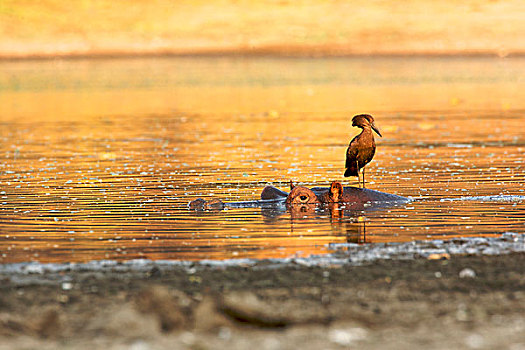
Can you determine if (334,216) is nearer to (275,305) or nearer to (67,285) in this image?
(67,285)

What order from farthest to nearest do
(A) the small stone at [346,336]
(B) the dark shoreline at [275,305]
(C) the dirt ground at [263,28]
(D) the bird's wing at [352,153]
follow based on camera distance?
1. (C) the dirt ground at [263,28]
2. (D) the bird's wing at [352,153]
3. (B) the dark shoreline at [275,305]
4. (A) the small stone at [346,336]

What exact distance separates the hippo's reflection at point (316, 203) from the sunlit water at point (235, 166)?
0.15 metres

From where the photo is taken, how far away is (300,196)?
627 inches

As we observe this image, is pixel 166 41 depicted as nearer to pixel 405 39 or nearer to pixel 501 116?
pixel 405 39

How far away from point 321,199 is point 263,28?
276 ft

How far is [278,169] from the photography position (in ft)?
69.9

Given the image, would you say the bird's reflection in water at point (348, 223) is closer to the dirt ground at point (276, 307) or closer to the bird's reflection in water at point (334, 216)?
the bird's reflection in water at point (334, 216)

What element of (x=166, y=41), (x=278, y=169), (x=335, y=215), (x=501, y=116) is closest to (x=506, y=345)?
(x=335, y=215)

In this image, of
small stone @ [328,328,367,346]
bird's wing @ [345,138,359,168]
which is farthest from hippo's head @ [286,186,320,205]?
small stone @ [328,328,367,346]

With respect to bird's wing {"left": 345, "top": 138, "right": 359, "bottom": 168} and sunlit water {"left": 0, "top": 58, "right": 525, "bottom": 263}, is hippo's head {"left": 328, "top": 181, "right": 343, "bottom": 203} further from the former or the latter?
bird's wing {"left": 345, "top": 138, "right": 359, "bottom": 168}

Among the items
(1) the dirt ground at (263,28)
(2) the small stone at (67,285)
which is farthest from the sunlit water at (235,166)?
(1) the dirt ground at (263,28)

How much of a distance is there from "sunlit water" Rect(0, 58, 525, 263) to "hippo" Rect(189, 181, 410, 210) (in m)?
0.31

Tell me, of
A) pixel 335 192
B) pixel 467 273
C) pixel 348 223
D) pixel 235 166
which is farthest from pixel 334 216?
pixel 235 166

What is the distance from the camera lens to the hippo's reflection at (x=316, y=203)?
607 inches
